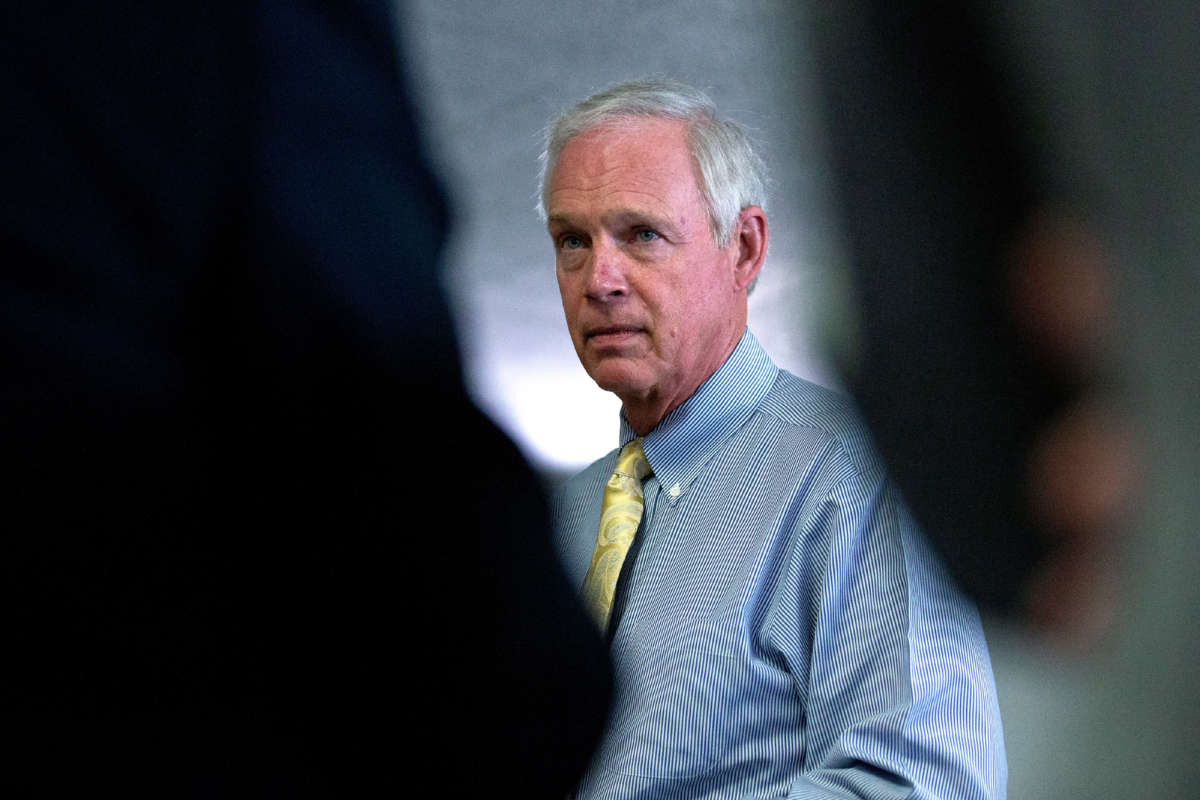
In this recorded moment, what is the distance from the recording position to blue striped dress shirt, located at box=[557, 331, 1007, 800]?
0.76 m

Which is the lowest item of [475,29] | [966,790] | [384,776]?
[966,790]

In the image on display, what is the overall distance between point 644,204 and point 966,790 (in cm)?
57

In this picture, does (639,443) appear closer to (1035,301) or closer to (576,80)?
(576,80)

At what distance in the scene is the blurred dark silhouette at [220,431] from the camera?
177mm

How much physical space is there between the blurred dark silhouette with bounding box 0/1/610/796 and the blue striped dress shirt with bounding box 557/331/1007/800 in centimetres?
51

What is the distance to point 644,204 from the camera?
106cm

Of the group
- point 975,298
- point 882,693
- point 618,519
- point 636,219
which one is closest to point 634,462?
point 618,519

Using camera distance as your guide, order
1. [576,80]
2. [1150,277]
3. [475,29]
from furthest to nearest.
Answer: [576,80], [475,29], [1150,277]

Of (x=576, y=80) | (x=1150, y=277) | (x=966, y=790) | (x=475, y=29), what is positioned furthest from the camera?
(x=576, y=80)

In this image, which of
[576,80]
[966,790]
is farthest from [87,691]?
[576,80]

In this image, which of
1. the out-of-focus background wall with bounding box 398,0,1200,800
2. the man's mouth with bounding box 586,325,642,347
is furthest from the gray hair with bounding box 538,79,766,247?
the out-of-focus background wall with bounding box 398,0,1200,800

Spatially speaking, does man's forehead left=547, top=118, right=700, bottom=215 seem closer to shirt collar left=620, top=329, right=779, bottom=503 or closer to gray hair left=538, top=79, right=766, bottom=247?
gray hair left=538, top=79, right=766, bottom=247

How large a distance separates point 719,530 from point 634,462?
16 centimetres

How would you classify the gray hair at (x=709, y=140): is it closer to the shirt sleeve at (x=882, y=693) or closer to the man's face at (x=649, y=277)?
the man's face at (x=649, y=277)
